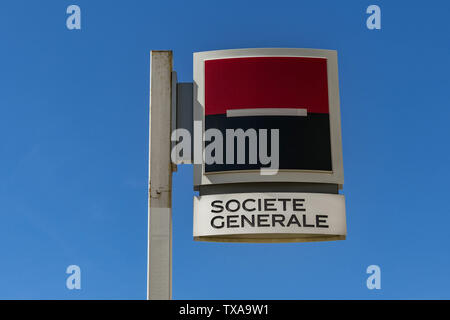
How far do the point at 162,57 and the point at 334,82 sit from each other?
14.7 feet

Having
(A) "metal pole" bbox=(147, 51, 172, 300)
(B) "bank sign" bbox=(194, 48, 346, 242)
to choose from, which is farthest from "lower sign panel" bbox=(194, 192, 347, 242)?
(A) "metal pole" bbox=(147, 51, 172, 300)

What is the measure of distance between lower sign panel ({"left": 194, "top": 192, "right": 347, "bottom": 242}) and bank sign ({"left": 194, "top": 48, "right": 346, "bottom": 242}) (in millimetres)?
24

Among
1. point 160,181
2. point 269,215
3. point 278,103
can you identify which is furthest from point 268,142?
point 160,181

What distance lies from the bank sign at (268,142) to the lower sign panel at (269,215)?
0.08 ft

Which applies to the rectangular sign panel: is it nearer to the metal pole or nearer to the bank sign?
the bank sign

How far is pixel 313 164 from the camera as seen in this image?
17.6 m

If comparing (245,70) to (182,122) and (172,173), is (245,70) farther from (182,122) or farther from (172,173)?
(172,173)

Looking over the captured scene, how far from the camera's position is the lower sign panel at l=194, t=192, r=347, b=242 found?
1705 cm

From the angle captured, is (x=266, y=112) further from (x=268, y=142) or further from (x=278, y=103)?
(x=268, y=142)

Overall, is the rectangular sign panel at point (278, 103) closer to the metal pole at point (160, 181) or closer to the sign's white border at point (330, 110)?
the sign's white border at point (330, 110)

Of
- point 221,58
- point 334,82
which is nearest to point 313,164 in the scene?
point 334,82

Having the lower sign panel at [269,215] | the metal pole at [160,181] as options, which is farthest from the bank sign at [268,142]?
the metal pole at [160,181]

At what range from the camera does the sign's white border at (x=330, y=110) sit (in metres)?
17.4

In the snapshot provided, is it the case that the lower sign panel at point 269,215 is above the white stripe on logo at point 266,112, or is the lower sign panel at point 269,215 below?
below
